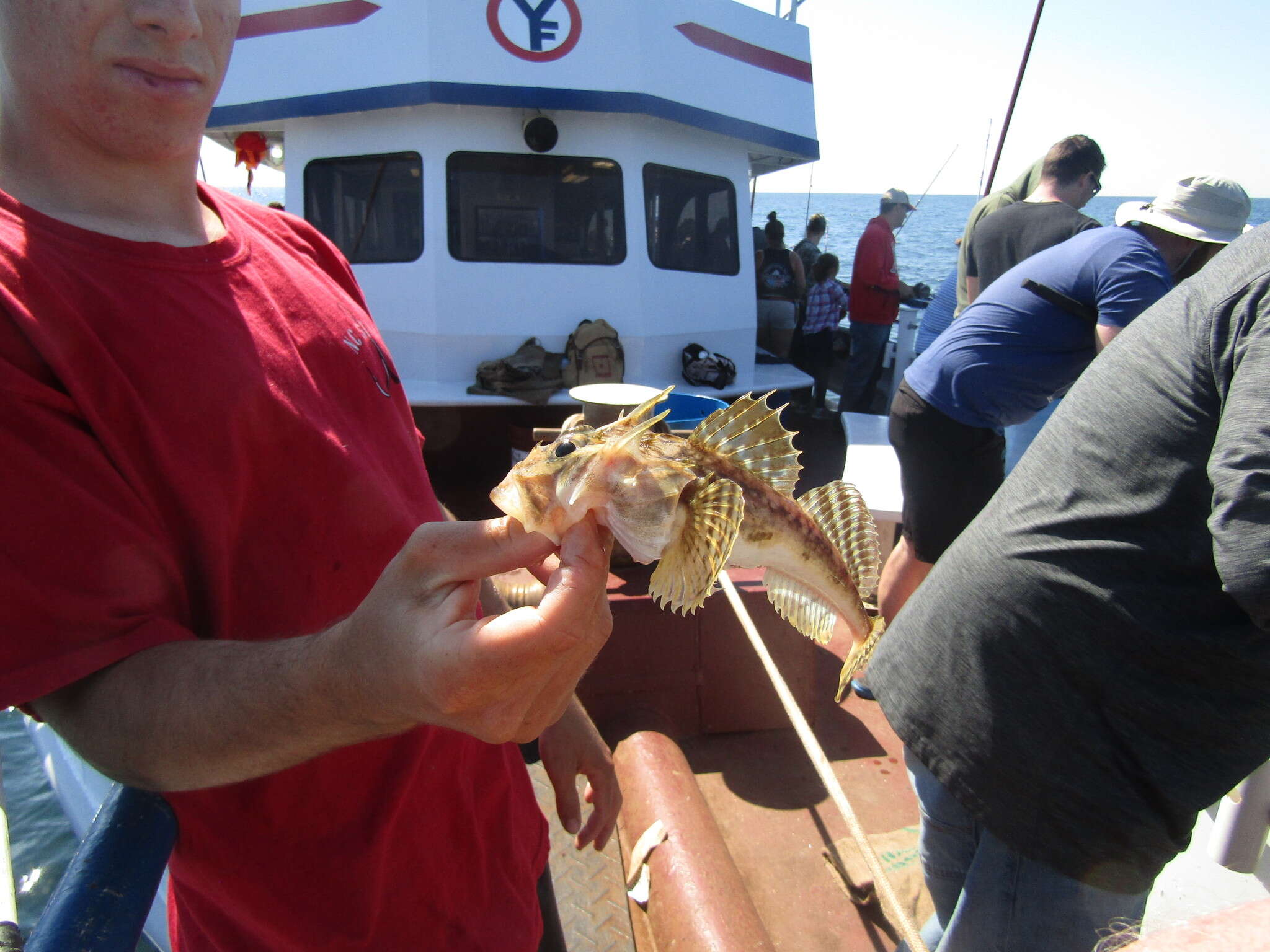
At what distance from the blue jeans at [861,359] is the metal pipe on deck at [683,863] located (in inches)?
264

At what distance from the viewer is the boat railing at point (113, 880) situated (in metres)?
1.14

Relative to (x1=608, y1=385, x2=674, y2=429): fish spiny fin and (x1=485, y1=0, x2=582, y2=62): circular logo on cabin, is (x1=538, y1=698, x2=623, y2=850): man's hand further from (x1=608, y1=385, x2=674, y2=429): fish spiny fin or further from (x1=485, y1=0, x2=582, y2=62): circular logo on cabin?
(x1=485, y1=0, x2=582, y2=62): circular logo on cabin

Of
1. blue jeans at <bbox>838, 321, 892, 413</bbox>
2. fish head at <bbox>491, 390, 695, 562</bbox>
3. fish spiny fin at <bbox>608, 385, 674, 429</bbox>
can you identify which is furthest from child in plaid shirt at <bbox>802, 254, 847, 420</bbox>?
fish head at <bbox>491, 390, 695, 562</bbox>

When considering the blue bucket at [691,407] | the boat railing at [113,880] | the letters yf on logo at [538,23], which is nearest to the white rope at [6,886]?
the boat railing at [113,880]

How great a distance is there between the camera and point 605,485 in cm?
139

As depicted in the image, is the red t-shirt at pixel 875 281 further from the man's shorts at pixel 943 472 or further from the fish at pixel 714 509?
the fish at pixel 714 509

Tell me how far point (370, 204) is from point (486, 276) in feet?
3.96

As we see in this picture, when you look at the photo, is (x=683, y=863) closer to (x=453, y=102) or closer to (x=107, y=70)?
(x=107, y=70)

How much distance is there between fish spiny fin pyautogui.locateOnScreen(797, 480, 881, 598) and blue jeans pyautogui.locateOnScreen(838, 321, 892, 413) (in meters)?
7.29

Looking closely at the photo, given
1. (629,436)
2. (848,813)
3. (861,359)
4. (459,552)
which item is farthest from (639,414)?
(861,359)

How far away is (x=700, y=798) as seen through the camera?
3.13 m

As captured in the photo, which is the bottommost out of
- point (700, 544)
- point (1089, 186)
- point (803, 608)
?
point (803, 608)

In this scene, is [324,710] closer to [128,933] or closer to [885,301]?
[128,933]

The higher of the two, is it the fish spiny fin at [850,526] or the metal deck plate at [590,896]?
the fish spiny fin at [850,526]
